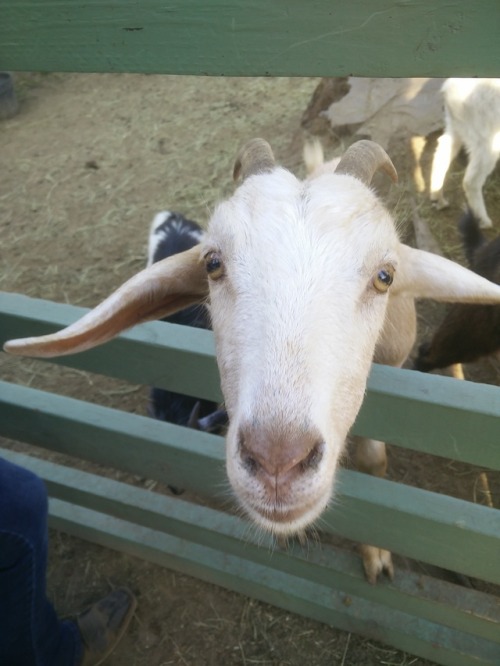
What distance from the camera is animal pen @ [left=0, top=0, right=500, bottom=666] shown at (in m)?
1.29

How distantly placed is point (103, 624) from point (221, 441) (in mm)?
1287

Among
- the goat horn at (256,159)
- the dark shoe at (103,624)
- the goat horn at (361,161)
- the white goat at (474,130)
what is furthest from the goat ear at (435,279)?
the white goat at (474,130)

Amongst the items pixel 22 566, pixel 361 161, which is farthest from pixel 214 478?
pixel 361 161

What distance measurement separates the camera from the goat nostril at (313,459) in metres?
1.08

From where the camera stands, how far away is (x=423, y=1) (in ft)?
3.93

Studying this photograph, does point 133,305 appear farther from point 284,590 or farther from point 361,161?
point 284,590

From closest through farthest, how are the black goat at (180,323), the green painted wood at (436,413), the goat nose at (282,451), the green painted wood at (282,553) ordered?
the goat nose at (282,451) → the green painted wood at (436,413) → the green painted wood at (282,553) → the black goat at (180,323)

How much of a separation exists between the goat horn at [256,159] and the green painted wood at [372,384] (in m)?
0.63

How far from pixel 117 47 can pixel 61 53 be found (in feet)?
0.58

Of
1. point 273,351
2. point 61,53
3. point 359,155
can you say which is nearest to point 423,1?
point 359,155

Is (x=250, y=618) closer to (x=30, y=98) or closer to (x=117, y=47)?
(x=117, y=47)

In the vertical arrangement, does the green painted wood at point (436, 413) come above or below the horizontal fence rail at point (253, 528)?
above

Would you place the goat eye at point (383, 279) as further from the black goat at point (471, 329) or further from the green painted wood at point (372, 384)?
the black goat at point (471, 329)

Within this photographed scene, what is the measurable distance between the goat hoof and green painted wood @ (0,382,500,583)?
280 mm
